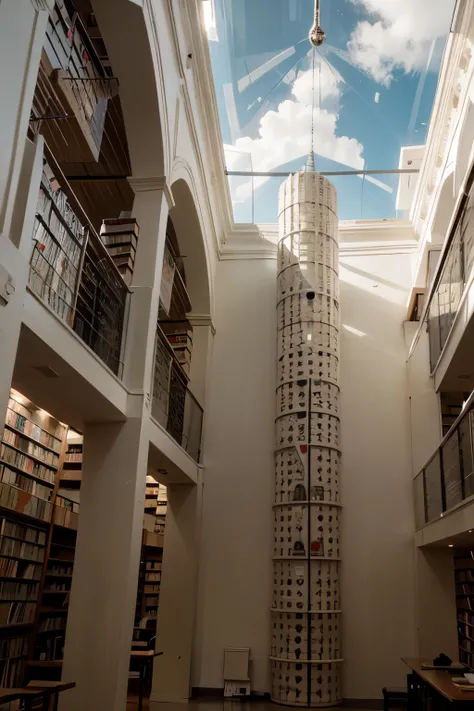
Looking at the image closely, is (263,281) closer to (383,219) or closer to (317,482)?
(383,219)

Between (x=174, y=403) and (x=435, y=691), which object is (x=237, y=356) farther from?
(x=435, y=691)

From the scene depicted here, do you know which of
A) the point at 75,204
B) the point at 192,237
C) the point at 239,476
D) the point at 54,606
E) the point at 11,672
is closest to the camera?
the point at 75,204

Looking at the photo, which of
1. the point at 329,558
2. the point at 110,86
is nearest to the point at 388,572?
the point at 329,558

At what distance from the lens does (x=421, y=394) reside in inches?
309

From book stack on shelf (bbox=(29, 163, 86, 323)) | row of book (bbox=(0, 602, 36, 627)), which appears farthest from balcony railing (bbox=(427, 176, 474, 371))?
row of book (bbox=(0, 602, 36, 627))

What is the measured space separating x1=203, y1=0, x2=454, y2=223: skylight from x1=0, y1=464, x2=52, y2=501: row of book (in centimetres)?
551

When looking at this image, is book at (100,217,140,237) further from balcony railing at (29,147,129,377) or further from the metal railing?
the metal railing

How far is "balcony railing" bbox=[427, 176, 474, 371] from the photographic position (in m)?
5.09

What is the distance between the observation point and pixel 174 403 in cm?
731

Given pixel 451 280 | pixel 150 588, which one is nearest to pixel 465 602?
pixel 451 280

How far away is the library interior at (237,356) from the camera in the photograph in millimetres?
4809

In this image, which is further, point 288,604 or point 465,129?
point 288,604

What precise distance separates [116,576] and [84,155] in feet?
11.0

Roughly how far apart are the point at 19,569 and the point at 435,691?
410 centimetres
